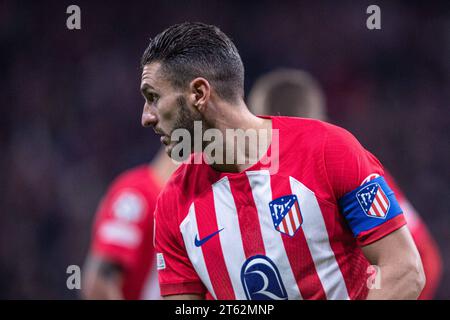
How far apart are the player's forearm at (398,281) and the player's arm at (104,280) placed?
203 cm

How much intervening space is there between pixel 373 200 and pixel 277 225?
340 mm

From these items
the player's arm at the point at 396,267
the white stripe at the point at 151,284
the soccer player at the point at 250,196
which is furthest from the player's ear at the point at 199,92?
the white stripe at the point at 151,284

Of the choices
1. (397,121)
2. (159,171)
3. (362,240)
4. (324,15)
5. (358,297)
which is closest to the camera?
(362,240)

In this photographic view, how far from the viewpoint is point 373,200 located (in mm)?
2438

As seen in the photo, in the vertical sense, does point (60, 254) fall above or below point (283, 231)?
below

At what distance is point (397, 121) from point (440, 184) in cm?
78

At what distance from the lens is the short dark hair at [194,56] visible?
2627mm

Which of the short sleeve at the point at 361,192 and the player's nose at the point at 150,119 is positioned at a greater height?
the player's nose at the point at 150,119

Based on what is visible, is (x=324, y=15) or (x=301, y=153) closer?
(x=301, y=153)

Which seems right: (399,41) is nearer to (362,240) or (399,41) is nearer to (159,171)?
(159,171)

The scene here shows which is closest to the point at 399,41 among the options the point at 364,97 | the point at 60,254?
the point at 364,97

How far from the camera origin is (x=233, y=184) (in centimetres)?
271

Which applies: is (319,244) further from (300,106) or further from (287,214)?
(300,106)

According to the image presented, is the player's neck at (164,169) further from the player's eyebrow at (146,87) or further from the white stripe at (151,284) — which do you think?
the player's eyebrow at (146,87)
